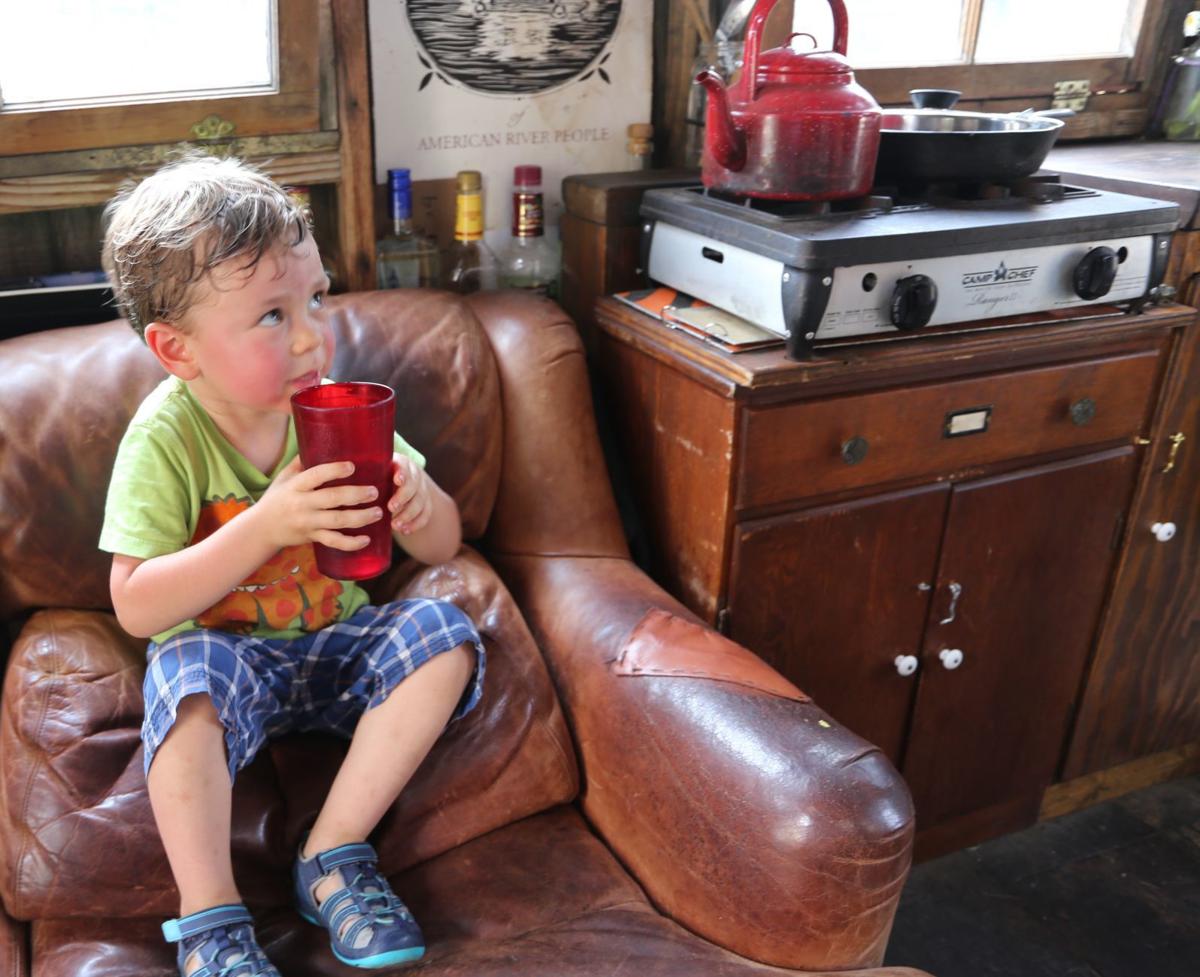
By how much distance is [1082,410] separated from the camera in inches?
68.2

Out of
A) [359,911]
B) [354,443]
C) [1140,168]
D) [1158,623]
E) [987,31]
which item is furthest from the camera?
[987,31]

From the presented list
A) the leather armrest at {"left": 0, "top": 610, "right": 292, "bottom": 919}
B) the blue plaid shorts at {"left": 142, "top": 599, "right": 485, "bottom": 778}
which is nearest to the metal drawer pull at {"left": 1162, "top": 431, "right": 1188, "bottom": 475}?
the blue plaid shorts at {"left": 142, "top": 599, "right": 485, "bottom": 778}

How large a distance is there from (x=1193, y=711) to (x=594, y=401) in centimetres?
139

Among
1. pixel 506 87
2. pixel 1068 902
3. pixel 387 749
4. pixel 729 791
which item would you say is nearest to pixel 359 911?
pixel 387 749

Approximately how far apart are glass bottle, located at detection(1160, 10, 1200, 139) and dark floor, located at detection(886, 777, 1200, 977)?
138 centimetres

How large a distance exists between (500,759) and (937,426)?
2.52ft

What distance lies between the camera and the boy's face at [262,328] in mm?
1172

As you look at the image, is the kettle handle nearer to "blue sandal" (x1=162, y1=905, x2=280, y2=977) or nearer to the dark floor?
"blue sandal" (x1=162, y1=905, x2=280, y2=977)

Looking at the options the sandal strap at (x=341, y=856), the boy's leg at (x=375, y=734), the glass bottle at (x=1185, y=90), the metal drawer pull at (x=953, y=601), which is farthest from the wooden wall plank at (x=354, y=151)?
the glass bottle at (x=1185, y=90)

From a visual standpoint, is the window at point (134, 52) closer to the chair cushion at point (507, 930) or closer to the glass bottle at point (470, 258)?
the glass bottle at point (470, 258)

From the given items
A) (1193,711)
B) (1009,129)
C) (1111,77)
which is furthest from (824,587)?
(1111,77)

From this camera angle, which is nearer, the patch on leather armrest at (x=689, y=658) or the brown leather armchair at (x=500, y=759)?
the brown leather armchair at (x=500, y=759)

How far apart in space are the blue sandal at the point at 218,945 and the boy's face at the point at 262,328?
20.9 inches

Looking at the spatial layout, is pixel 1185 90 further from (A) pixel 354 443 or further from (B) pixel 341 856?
(B) pixel 341 856
